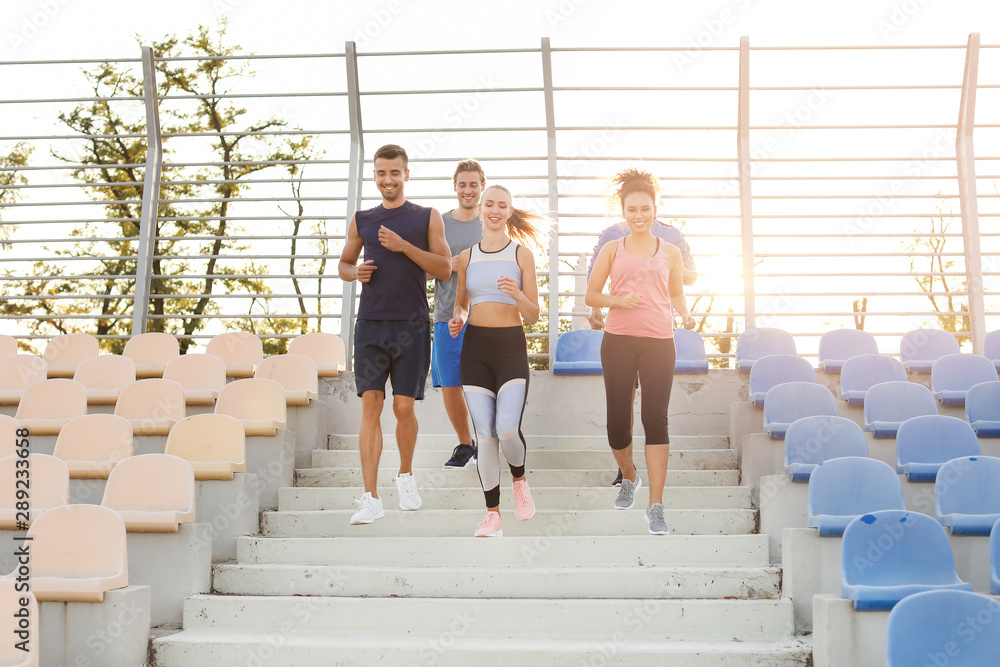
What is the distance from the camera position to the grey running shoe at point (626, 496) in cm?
412

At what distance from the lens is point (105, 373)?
5.66 meters

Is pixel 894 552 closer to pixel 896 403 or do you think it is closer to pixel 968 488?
pixel 968 488

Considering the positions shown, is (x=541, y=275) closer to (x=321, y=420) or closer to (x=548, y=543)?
(x=321, y=420)

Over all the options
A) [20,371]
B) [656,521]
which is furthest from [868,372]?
[20,371]

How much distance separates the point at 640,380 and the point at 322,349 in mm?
2605

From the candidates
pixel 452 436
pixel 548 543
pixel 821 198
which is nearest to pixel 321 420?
pixel 452 436

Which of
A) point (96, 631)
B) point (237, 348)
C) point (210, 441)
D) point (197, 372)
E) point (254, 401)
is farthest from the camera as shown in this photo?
point (237, 348)

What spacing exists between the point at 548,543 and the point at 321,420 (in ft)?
6.10

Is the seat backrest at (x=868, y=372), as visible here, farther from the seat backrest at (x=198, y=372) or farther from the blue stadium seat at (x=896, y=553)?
the seat backrest at (x=198, y=372)

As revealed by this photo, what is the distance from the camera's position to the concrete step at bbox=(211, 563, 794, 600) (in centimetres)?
364

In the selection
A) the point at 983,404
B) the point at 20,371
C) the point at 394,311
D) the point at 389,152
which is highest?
the point at 389,152

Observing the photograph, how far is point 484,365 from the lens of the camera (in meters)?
3.87

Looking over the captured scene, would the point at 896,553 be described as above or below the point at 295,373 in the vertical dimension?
below

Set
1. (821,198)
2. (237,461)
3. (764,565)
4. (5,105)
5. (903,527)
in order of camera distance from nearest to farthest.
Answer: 1. (903,527)
2. (764,565)
3. (237,461)
4. (821,198)
5. (5,105)
